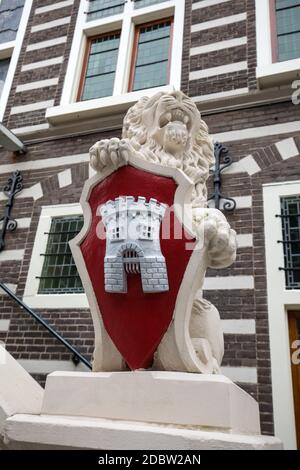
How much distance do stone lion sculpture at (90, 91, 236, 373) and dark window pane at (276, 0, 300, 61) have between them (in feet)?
12.7

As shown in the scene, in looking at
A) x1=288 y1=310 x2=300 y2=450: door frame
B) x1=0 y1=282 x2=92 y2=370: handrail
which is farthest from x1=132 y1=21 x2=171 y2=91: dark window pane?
x1=288 y1=310 x2=300 y2=450: door frame

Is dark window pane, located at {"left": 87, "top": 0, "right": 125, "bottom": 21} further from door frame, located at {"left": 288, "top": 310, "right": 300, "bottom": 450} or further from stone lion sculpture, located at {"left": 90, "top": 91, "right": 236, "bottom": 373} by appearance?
door frame, located at {"left": 288, "top": 310, "right": 300, "bottom": 450}

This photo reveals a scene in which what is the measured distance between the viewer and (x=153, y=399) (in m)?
1.56

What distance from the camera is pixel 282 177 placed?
4.50m

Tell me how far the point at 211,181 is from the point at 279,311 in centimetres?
179

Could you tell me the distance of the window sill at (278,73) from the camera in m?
4.85

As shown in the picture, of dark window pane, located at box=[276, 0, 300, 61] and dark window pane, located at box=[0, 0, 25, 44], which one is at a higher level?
dark window pane, located at box=[0, 0, 25, 44]

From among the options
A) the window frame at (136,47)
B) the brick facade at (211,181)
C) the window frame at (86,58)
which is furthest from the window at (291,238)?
the window frame at (86,58)

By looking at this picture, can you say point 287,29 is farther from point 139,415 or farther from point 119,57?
point 139,415

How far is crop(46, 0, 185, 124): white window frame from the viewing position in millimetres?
5770

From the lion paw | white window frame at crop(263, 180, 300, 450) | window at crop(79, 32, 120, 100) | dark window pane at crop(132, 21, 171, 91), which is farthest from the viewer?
window at crop(79, 32, 120, 100)

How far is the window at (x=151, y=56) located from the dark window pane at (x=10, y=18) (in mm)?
2667

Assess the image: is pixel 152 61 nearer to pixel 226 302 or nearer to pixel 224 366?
pixel 226 302

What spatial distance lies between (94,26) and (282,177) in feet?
14.8
